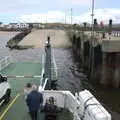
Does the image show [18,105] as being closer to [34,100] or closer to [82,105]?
[34,100]

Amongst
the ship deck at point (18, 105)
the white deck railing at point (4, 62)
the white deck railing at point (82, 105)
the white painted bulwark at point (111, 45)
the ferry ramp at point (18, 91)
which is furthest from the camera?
the white painted bulwark at point (111, 45)

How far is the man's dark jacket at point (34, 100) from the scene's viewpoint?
41.4 ft

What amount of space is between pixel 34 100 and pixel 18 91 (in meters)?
8.54

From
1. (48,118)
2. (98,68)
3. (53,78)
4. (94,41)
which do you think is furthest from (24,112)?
(94,41)

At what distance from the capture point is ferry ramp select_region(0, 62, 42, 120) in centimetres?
1567

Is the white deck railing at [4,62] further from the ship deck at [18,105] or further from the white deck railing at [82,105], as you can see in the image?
the white deck railing at [82,105]

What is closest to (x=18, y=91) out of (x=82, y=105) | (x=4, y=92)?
(x=4, y=92)

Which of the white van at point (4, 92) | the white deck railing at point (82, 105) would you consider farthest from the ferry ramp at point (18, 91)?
the white deck railing at point (82, 105)

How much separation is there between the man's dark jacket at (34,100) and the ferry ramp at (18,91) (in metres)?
2.26

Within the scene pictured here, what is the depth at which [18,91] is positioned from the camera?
69.1ft

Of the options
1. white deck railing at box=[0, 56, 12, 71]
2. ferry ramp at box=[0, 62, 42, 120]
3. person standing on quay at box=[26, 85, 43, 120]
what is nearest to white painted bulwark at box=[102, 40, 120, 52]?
ferry ramp at box=[0, 62, 42, 120]

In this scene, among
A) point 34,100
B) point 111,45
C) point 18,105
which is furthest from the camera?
point 111,45

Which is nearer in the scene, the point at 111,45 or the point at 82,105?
the point at 82,105

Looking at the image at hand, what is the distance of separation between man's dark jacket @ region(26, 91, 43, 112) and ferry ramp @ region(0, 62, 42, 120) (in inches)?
89.0
